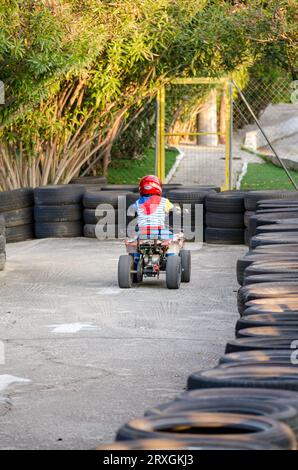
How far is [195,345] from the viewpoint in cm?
902

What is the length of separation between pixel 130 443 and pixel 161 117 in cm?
1712

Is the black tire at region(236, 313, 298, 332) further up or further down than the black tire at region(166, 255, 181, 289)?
further up

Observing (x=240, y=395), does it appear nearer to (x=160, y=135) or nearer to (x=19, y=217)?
(x=19, y=217)

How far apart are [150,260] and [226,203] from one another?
5262mm

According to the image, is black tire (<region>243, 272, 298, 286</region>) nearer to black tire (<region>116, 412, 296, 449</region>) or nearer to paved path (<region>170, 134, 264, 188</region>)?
black tire (<region>116, 412, 296, 449</region>)

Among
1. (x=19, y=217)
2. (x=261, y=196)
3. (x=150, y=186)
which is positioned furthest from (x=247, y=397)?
(x=19, y=217)

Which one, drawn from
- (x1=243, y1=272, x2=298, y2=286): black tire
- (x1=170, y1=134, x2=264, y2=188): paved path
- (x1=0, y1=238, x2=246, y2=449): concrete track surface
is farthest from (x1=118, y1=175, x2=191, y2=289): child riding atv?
(x1=170, y1=134, x2=264, y2=188): paved path

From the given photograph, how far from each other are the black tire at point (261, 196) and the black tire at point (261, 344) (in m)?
11.1

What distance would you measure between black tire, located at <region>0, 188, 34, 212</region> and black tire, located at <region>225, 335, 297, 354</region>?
1195 centimetres

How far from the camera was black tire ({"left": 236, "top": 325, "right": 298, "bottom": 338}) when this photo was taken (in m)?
6.04

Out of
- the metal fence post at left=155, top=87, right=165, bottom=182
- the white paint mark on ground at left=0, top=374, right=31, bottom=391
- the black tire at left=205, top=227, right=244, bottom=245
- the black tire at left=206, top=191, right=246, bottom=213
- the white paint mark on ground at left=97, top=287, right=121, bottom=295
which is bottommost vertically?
the white paint mark on ground at left=97, top=287, right=121, bottom=295

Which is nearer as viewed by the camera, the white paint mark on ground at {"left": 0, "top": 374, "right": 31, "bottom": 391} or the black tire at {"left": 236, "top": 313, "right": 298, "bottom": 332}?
the black tire at {"left": 236, "top": 313, "right": 298, "bottom": 332}

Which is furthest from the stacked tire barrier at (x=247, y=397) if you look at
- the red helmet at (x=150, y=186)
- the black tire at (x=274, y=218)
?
the black tire at (x=274, y=218)
